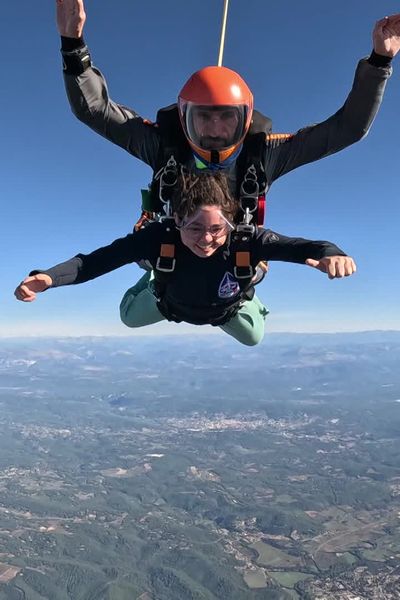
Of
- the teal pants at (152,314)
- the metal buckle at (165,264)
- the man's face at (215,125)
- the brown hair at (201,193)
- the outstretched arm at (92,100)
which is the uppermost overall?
the outstretched arm at (92,100)

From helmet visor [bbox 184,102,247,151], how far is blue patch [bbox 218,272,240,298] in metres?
1.37

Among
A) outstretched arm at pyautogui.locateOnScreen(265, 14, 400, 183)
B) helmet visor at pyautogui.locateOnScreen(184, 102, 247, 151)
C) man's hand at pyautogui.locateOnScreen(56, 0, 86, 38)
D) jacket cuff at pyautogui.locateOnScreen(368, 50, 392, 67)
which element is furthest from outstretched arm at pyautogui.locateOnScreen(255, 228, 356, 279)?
man's hand at pyautogui.locateOnScreen(56, 0, 86, 38)

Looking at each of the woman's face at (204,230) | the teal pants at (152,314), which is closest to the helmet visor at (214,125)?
the woman's face at (204,230)

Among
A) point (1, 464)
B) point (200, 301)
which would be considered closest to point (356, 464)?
point (1, 464)

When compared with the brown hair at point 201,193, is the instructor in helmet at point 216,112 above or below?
above

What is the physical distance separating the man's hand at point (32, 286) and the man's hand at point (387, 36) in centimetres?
357

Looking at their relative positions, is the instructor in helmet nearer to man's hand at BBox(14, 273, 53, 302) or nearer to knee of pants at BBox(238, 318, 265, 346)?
man's hand at BBox(14, 273, 53, 302)

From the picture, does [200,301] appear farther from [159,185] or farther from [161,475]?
[161,475]

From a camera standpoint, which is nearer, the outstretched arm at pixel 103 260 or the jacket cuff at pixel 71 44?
the jacket cuff at pixel 71 44

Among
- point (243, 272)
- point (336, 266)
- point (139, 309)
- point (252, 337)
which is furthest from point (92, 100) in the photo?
point (252, 337)

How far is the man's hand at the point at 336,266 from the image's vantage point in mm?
4270

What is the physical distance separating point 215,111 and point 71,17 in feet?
4.82

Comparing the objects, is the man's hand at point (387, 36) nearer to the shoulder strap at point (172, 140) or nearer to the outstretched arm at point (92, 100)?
the shoulder strap at point (172, 140)

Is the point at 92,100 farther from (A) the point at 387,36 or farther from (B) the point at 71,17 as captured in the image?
(A) the point at 387,36
